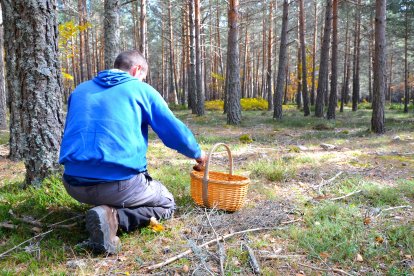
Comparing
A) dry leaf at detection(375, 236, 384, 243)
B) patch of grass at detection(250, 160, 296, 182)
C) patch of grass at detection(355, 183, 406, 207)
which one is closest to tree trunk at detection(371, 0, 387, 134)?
patch of grass at detection(250, 160, 296, 182)

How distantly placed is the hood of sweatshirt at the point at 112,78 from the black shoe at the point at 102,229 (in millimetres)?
1017

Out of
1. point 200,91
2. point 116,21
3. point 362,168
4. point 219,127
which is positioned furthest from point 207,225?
point 200,91

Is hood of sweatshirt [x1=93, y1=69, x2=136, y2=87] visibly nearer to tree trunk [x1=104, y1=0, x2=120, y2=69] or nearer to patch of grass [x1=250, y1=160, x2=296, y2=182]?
patch of grass [x1=250, y1=160, x2=296, y2=182]

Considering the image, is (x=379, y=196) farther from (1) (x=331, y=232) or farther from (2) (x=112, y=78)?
(2) (x=112, y=78)

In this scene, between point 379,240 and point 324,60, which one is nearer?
point 379,240

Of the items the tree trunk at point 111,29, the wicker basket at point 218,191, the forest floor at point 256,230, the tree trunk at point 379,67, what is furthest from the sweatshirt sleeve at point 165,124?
the tree trunk at point 379,67

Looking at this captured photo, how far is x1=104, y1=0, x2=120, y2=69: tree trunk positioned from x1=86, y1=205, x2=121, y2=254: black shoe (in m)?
7.00

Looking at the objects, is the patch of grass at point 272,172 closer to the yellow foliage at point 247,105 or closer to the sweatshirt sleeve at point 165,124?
the sweatshirt sleeve at point 165,124

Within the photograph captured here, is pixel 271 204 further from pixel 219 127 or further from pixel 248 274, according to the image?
pixel 219 127

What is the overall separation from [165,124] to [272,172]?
2.48 m

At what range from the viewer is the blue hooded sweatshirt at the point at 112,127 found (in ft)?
8.82

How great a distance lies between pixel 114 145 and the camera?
2.70 metres

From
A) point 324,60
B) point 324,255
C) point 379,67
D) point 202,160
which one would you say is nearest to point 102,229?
point 202,160

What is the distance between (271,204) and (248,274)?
1.40 meters
